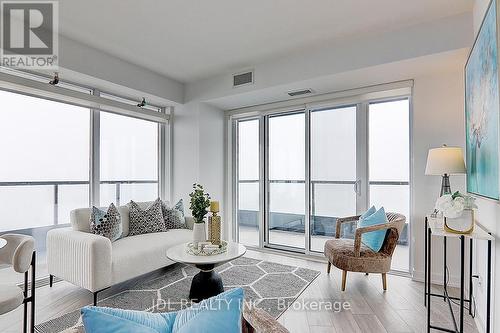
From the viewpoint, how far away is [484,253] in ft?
6.77

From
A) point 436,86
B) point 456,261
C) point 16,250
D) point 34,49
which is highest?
point 34,49

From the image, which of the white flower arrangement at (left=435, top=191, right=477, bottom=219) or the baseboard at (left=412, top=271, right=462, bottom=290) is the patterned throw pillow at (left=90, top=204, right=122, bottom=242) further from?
the baseboard at (left=412, top=271, right=462, bottom=290)

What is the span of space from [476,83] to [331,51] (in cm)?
154

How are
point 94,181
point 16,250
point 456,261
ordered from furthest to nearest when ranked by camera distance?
point 94,181, point 456,261, point 16,250

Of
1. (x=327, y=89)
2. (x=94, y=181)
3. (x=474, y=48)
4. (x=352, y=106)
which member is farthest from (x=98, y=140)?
(x=474, y=48)

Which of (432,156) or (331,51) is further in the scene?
(331,51)

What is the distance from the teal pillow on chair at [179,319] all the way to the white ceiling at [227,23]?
2433 millimetres

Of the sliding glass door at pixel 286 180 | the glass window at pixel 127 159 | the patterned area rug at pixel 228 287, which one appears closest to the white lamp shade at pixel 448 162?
the patterned area rug at pixel 228 287

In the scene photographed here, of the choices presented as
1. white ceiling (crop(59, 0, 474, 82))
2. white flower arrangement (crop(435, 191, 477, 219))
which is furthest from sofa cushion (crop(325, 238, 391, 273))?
white ceiling (crop(59, 0, 474, 82))

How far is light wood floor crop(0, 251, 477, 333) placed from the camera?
7.09 ft

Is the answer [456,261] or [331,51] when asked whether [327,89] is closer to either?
[331,51]

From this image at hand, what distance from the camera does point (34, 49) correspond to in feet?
9.12

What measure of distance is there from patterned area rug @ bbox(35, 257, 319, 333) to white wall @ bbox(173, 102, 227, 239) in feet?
4.41

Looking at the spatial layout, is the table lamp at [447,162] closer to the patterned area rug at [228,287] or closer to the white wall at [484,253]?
the white wall at [484,253]
